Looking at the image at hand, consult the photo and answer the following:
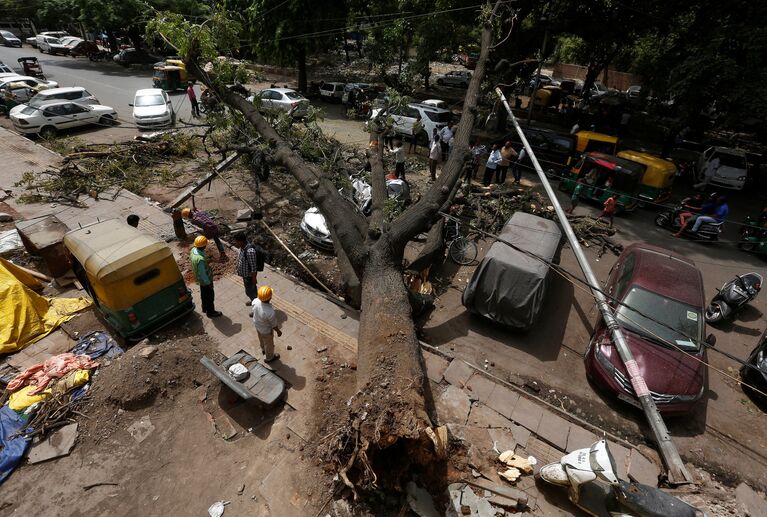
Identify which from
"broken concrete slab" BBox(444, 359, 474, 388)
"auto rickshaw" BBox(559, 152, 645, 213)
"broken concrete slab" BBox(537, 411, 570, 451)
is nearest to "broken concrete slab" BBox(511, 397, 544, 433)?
"broken concrete slab" BBox(537, 411, 570, 451)

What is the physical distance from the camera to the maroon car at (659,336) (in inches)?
248

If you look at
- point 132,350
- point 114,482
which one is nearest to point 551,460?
point 114,482

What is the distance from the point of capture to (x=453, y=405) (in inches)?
243

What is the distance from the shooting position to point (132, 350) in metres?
6.37

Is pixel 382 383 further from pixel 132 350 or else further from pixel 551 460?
pixel 132 350

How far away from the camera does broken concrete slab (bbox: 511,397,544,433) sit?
19.6 ft

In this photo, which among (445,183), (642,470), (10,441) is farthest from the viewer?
(445,183)

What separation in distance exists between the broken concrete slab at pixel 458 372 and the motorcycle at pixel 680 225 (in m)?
10.5

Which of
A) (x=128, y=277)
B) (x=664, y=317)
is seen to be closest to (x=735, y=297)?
(x=664, y=317)

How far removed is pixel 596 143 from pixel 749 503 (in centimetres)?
1415

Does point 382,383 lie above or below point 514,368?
above

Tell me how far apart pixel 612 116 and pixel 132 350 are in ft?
89.1

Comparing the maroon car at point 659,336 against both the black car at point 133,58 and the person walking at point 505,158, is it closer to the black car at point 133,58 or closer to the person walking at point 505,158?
the person walking at point 505,158

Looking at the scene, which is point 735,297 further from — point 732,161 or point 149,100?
point 149,100
